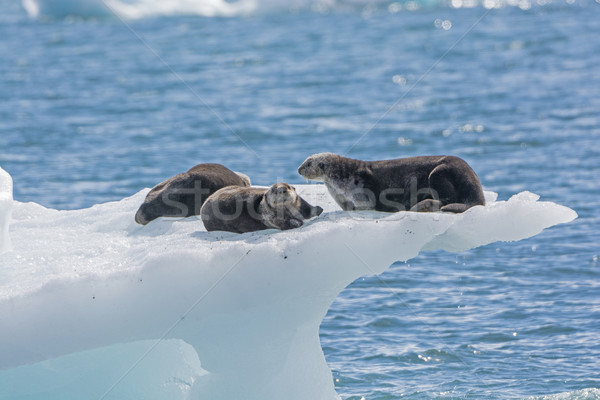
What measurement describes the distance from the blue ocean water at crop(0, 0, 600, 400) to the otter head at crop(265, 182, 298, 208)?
6.85 ft

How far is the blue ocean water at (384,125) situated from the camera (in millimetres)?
8156

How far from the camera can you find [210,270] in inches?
213

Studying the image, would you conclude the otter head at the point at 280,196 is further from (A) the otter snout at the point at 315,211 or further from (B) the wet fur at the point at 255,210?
(A) the otter snout at the point at 315,211

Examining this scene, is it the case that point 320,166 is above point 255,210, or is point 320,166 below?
above

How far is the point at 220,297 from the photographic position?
18.0 feet

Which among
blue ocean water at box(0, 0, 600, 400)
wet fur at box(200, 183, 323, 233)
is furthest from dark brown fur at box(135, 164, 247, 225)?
blue ocean water at box(0, 0, 600, 400)

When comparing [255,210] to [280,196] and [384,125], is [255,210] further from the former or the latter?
[384,125]

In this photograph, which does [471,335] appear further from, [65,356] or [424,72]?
[424,72]

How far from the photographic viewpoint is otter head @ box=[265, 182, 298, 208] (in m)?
5.68

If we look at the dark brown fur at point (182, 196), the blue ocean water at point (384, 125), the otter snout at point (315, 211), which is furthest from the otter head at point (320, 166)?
the blue ocean water at point (384, 125)

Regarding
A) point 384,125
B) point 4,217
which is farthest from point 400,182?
point 384,125

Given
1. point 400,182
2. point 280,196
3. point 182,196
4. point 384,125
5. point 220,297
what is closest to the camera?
point 220,297

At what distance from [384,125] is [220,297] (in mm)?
12266

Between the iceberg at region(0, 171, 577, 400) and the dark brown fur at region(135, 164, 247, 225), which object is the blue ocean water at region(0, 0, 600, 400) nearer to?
the iceberg at region(0, 171, 577, 400)
